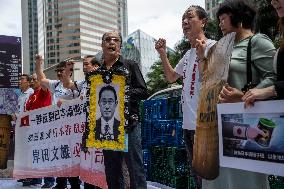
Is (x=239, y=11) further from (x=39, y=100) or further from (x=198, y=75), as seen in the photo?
(x=39, y=100)

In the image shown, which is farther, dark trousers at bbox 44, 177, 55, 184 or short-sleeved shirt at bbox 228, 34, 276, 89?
dark trousers at bbox 44, 177, 55, 184

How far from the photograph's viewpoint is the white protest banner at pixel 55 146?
5.20 meters

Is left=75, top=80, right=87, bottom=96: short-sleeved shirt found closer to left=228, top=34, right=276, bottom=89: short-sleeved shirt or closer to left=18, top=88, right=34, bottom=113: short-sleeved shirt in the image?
left=18, top=88, right=34, bottom=113: short-sleeved shirt

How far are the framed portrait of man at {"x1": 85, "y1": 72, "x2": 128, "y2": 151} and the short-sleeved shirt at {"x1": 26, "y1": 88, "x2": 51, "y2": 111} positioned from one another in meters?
2.23

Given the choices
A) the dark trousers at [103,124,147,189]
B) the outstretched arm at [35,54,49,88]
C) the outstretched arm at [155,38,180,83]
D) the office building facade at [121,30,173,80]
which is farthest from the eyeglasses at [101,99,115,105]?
the office building facade at [121,30,173,80]

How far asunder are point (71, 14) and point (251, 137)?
13535 cm

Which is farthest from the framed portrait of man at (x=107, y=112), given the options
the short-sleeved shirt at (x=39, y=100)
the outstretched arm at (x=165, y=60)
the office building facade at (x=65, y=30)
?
the office building facade at (x=65, y=30)

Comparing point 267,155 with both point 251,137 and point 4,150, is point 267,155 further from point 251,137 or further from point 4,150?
point 4,150

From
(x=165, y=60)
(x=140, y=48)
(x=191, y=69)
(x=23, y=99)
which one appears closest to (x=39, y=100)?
(x=23, y=99)

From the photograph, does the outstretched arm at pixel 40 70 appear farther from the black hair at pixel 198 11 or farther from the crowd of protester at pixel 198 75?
the black hair at pixel 198 11

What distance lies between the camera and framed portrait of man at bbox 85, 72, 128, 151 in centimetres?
406

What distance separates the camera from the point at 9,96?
8.41 m

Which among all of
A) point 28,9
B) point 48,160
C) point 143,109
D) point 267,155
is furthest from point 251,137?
point 28,9

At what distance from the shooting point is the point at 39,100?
21.2 ft
